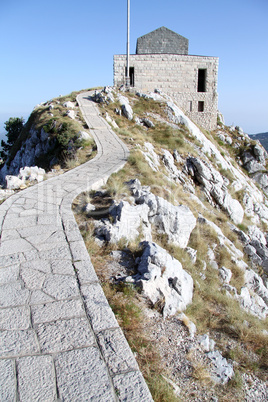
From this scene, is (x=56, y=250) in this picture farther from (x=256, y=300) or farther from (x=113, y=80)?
(x=113, y=80)

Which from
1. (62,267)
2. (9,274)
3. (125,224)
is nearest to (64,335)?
(62,267)

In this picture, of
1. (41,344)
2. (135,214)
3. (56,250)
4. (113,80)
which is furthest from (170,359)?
(113,80)

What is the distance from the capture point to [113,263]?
12.2 feet

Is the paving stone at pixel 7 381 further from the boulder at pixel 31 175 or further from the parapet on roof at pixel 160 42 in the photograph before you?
the parapet on roof at pixel 160 42

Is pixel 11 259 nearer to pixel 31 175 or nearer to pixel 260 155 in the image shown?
pixel 31 175

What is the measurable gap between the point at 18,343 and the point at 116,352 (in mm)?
752

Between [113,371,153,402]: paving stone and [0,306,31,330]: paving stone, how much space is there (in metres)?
0.90

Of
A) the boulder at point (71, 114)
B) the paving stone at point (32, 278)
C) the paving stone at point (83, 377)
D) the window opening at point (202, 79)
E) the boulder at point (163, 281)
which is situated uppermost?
the window opening at point (202, 79)

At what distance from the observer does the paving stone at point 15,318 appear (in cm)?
233

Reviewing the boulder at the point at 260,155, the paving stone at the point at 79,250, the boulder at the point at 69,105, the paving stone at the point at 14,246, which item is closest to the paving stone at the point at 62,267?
the paving stone at the point at 79,250

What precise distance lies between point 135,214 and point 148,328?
219 centimetres

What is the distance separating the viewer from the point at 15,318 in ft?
7.93

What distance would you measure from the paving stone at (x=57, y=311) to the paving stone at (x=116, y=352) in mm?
335

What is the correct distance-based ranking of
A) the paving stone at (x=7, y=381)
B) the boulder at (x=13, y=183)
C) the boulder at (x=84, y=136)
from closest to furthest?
the paving stone at (x=7, y=381)
the boulder at (x=13, y=183)
the boulder at (x=84, y=136)
